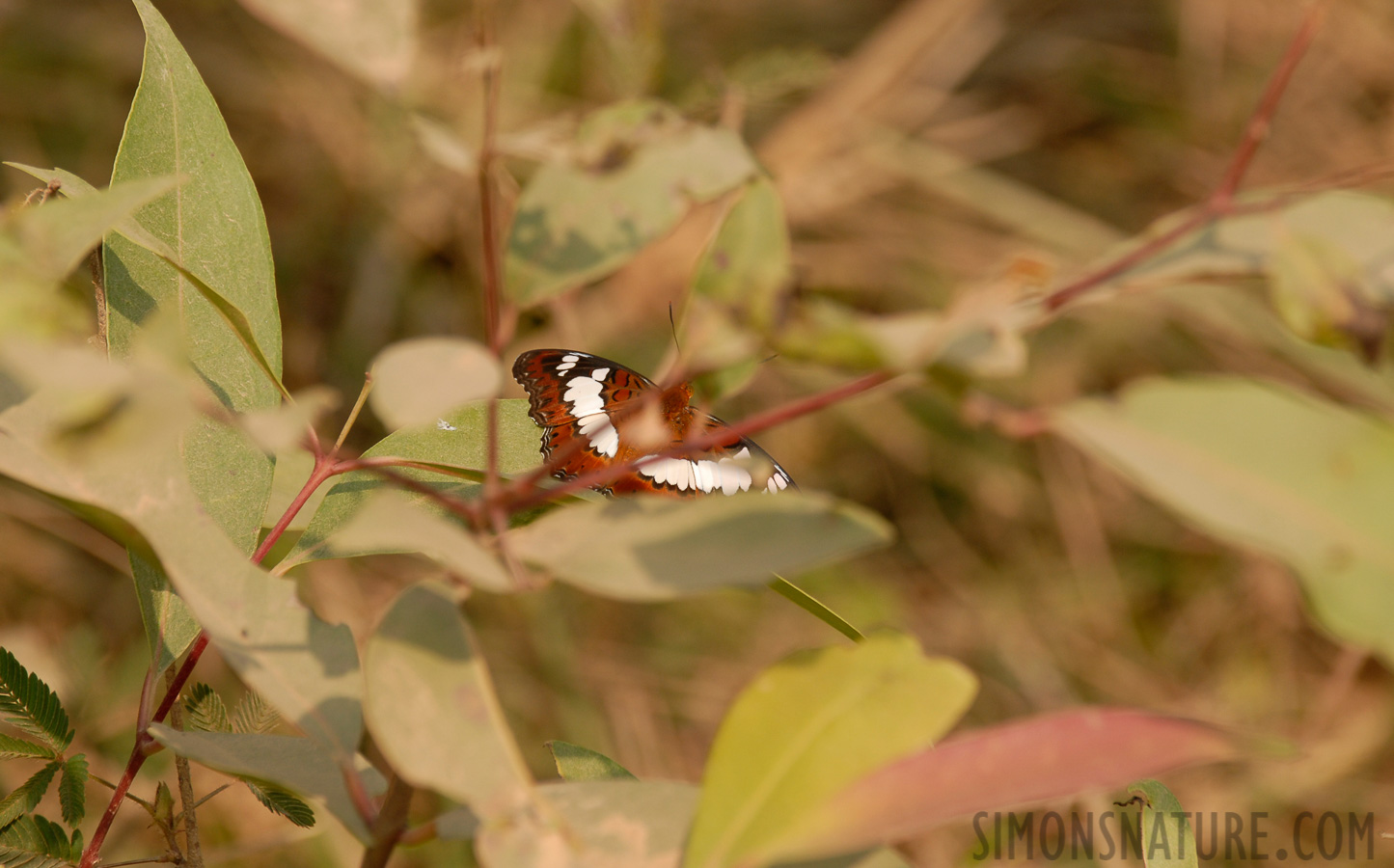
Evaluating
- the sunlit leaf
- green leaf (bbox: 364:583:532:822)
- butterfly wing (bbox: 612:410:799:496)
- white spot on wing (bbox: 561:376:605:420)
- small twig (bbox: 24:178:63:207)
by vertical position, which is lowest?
green leaf (bbox: 364:583:532:822)

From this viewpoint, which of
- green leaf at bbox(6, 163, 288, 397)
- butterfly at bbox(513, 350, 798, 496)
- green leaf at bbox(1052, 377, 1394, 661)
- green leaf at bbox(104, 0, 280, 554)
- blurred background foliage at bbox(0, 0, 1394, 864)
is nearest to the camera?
green leaf at bbox(1052, 377, 1394, 661)

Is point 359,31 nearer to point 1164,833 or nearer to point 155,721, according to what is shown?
point 155,721

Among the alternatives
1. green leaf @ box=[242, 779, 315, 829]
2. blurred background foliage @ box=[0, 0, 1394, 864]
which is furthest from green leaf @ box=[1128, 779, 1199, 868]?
blurred background foliage @ box=[0, 0, 1394, 864]

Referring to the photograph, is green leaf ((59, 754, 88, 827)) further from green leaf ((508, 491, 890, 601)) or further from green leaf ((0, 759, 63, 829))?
green leaf ((508, 491, 890, 601))

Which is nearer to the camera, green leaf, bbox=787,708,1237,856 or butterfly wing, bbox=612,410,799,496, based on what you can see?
green leaf, bbox=787,708,1237,856

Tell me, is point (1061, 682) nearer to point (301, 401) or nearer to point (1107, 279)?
point (1107, 279)

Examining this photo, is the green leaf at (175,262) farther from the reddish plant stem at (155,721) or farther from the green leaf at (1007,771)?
the green leaf at (1007,771)

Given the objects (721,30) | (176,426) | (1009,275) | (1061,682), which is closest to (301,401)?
(176,426)

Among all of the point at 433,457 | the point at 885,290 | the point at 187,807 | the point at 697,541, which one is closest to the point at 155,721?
the point at 187,807
